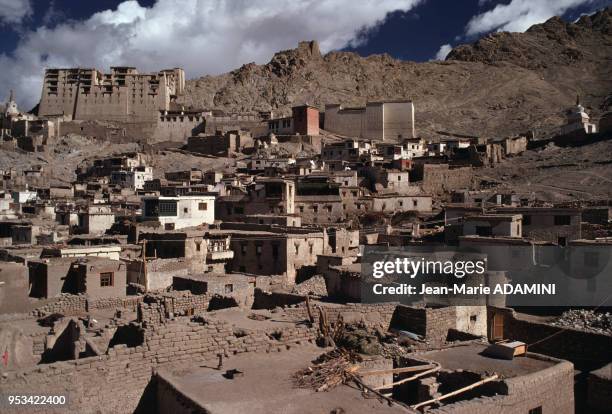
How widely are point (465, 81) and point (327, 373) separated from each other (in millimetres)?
127248

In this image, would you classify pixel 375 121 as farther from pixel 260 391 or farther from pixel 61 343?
pixel 260 391

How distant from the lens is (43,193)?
45.3 m

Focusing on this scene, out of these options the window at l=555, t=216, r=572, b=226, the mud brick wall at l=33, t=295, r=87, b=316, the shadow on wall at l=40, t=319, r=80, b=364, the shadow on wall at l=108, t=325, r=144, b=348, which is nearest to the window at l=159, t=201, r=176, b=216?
the mud brick wall at l=33, t=295, r=87, b=316

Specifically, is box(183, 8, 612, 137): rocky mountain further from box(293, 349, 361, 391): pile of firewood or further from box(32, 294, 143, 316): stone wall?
box(293, 349, 361, 391): pile of firewood

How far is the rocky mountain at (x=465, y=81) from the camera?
339 ft

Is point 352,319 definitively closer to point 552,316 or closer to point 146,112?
point 552,316

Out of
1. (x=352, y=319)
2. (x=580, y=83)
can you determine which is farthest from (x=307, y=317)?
(x=580, y=83)

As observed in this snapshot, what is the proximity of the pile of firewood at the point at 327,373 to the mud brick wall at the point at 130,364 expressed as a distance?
3.45ft

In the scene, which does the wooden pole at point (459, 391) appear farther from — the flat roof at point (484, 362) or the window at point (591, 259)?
the window at point (591, 259)

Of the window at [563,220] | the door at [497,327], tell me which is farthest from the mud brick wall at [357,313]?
the window at [563,220]

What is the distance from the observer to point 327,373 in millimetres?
8094

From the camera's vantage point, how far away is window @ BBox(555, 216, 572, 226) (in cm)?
2320

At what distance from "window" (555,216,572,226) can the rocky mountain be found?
67566mm

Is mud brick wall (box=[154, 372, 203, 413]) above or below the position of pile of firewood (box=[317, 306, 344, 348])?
below
